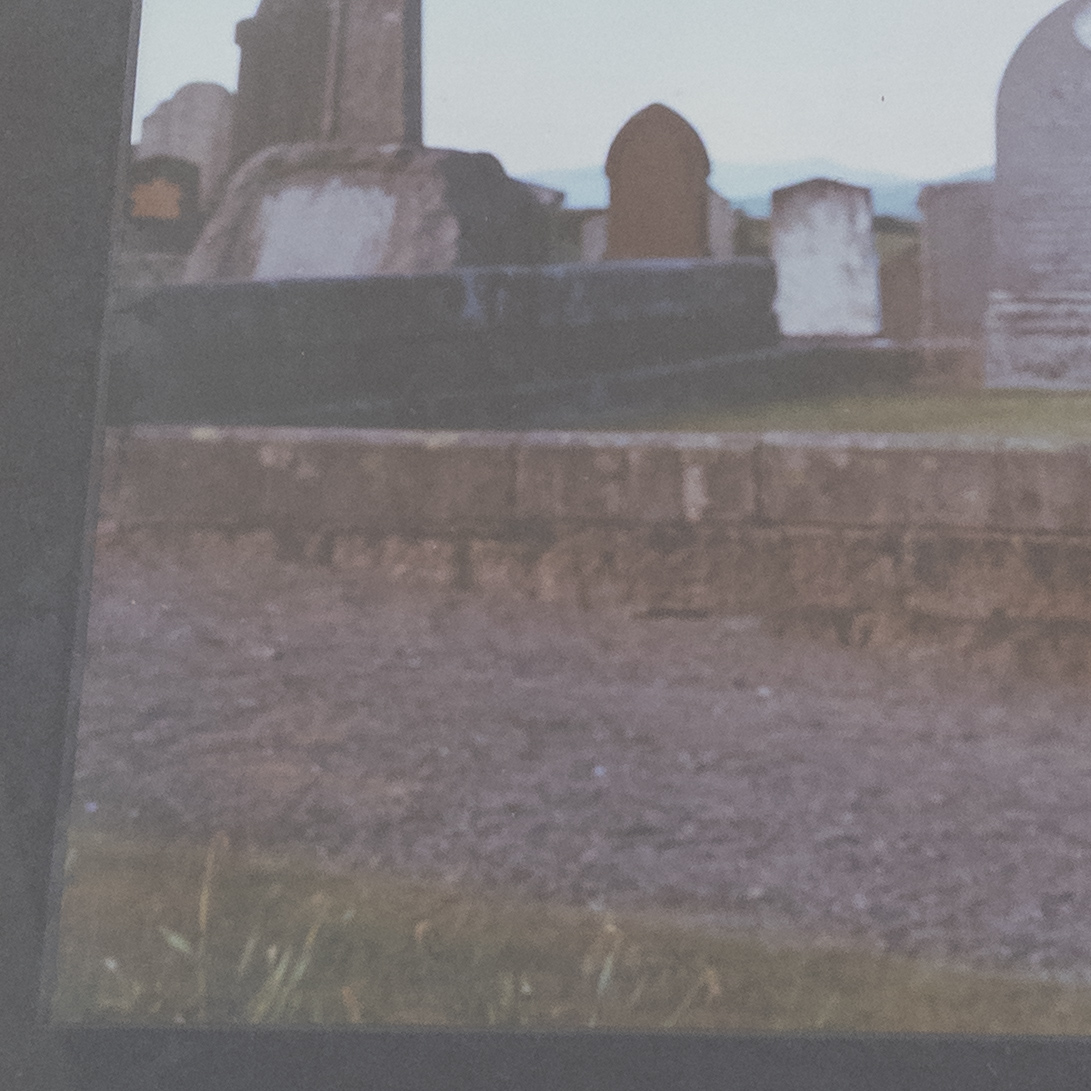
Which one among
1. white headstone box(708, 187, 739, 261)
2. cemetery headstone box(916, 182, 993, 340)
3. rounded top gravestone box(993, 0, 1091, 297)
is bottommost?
rounded top gravestone box(993, 0, 1091, 297)

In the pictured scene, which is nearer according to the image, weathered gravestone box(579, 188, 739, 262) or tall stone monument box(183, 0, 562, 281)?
tall stone monument box(183, 0, 562, 281)

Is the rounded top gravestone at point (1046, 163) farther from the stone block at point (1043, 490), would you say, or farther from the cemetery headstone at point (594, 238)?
the cemetery headstone at point (594, 238)

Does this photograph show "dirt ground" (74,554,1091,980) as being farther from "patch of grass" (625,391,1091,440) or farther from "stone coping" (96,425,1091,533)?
"patch of grass" (625,391,1091,440)

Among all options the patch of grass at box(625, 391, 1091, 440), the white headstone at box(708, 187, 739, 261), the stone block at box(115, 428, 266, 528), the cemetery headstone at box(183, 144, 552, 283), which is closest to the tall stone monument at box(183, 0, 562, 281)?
the cemetery headstone at box(183, 144, 552, 283)

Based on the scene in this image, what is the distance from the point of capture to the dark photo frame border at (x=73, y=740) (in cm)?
97

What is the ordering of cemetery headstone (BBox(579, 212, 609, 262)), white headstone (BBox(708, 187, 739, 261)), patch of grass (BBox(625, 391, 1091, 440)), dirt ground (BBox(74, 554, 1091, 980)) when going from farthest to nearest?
white headstone (BBox(708, 187, 739, 261)) → cemetery headstone (BBox(579, 212, 609, 262)) → patch of grass (BBox(625, 391, 1091, 440)) → dirt ground (BBox(74, 554, 1091, 980))

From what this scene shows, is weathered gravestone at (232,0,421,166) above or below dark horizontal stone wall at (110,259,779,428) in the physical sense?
above

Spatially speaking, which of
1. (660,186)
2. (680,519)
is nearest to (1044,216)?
(660,186)

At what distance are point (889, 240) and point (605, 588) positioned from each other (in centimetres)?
1841

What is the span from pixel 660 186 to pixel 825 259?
4.24 meters

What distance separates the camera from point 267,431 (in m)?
2.56

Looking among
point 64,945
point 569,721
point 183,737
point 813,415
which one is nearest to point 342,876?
point 64,945

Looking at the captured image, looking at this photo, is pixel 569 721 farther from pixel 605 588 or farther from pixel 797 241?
pixel 797 241

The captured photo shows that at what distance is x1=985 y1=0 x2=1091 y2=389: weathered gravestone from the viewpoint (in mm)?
6727
